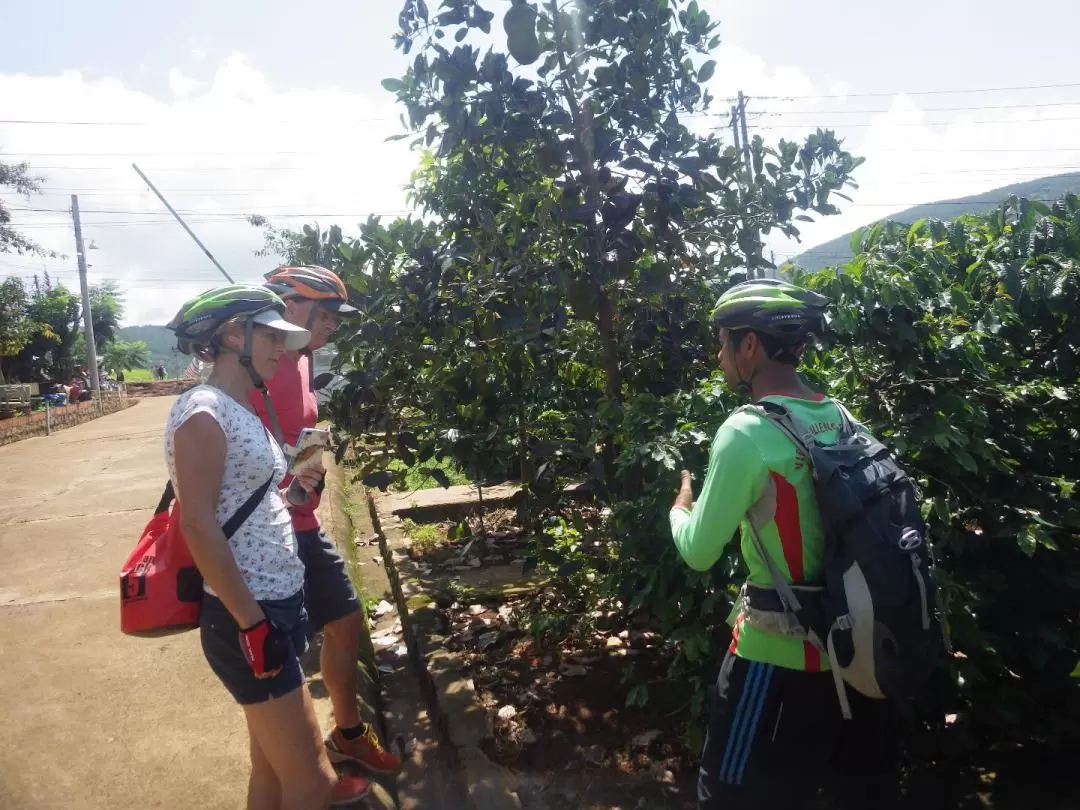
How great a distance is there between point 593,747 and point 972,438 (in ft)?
6.03

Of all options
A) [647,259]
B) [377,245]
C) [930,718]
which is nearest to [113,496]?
[377,245]

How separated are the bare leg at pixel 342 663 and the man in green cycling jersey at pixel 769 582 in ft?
4.99

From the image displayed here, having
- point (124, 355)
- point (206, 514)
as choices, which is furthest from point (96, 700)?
point (124, 355)

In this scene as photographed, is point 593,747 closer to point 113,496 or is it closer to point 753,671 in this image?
point 753,671

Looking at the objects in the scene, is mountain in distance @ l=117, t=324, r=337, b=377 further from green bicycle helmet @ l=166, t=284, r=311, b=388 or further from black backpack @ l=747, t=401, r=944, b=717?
black backpack @ l=747, t=401, r=944, b=717

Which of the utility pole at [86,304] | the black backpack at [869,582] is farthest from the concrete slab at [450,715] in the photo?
the utility pole at [86,304]

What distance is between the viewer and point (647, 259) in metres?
3.90

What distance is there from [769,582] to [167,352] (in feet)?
382

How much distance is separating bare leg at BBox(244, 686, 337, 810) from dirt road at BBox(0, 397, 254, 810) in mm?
957

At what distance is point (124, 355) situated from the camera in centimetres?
5272

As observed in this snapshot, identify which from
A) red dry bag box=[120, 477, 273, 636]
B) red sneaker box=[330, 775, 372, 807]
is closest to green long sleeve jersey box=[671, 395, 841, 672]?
red dry bag box=[120, 477, 273, 636]

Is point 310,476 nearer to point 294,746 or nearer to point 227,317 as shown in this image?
point 227,317

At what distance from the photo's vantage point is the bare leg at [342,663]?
3.09m

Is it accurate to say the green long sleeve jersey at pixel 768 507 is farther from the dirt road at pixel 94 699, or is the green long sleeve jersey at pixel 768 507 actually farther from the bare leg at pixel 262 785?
the dirt road at pixel 94 699
